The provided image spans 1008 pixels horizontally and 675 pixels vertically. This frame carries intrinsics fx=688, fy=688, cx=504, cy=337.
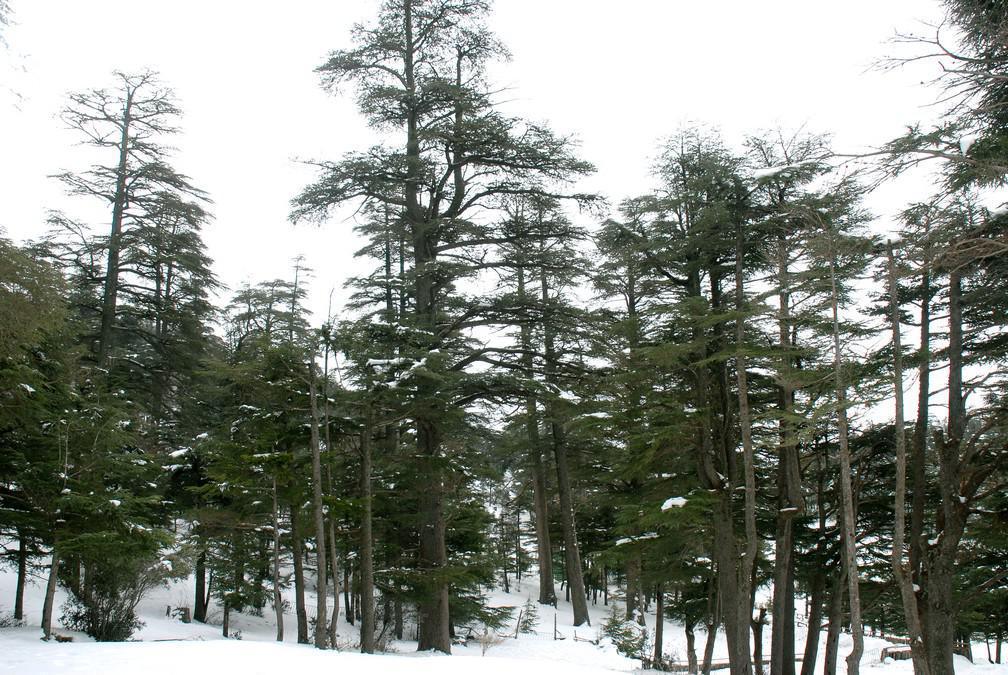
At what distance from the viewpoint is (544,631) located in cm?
2352

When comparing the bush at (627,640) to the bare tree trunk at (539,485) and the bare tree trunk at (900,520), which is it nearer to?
the bare tree trunk at (539,485)

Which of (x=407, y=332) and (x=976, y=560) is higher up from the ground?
(x=407, y=332)

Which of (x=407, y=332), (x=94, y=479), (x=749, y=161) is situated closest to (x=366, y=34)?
(x=407, y=332)

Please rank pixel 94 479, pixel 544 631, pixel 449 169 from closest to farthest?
pixel 94 479 → pixel 449 169 → pixel 544 631

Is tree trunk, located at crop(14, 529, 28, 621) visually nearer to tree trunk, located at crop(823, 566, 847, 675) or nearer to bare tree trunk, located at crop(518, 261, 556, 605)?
bare tree trunk, located at crop(518, 261, 556, 605)

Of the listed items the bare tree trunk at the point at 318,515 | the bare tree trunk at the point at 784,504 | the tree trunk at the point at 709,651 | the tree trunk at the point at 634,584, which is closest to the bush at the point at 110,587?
Result: the bare tree trunk at the point at 318,515

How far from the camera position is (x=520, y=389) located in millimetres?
14266

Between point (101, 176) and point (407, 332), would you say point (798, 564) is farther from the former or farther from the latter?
point (101, 176)

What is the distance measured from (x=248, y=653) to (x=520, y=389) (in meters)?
7.37

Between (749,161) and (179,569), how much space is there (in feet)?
47.9

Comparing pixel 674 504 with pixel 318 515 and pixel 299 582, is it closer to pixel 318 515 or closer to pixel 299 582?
pixel 318 515

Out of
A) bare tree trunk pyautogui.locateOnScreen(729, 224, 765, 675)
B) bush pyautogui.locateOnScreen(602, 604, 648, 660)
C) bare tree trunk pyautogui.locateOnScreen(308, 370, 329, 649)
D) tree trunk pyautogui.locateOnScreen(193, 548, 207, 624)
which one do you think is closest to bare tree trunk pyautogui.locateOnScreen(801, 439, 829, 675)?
bare tree trunk pyautogui.locateOnScreen(729, 224, 765, 675)

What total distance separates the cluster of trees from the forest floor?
2.07 meters

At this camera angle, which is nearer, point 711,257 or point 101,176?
point 711,257
